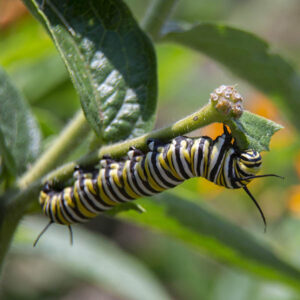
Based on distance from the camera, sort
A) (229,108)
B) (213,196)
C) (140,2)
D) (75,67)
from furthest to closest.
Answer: (140,2), (213,196), (75,67), (229,108)

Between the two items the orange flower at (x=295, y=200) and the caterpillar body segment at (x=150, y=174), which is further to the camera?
the orange flower at (x=295, y=200)

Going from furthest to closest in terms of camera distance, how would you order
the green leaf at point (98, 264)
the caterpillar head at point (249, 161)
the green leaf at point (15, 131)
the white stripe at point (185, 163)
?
the green leaf at point (98, 264) < the green leaf at point (15, 131) < the white stripe at point (185, 163) < the caterpillar head at point (249, 161)

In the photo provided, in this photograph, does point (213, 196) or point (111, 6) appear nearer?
point (111, 6)

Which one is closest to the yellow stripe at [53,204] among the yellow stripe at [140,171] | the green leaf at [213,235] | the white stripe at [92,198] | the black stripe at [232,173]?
the white stripe at [92,198]

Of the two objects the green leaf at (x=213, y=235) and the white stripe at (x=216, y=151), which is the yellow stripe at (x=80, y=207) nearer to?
the green leaf at (x=213, y=235)

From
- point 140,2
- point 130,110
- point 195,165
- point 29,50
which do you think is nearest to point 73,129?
point 130,110

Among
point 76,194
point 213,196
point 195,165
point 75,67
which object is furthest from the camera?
point 213,196

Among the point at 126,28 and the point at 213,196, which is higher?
the point at 126,28

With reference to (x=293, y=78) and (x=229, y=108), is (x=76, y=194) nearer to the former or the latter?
(x=229, y=108)

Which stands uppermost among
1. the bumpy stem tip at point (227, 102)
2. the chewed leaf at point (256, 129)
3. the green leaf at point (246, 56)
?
the bumpy stem tip at point (227, 102)
